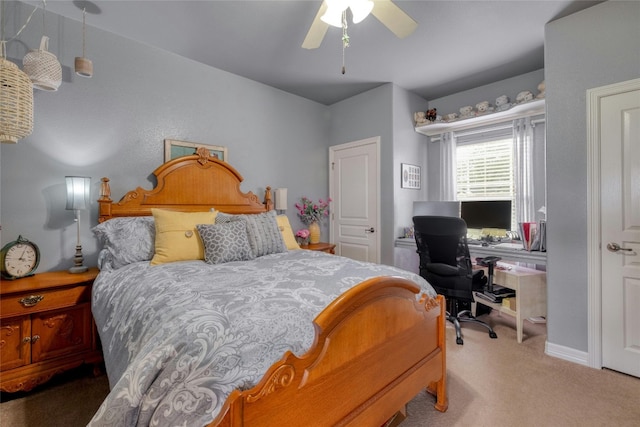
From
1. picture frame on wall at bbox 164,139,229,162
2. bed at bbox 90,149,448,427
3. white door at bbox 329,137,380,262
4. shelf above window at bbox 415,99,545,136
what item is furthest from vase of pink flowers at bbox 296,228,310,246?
shelf above window at bbox 415,99,545,136

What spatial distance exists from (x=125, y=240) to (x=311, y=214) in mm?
2326

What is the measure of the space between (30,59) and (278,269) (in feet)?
7.47

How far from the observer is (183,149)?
118 inches

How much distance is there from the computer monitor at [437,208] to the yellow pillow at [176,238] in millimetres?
2653

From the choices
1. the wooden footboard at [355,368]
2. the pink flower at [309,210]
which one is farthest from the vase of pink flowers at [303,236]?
the wooden footboard at [355,368]

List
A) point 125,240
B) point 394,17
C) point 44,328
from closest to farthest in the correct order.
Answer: point 394,17 → point 44,328 → point 125,240

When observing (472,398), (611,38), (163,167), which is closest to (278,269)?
(472,398)

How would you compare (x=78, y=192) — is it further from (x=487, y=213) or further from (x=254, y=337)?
(x=487, y=213)

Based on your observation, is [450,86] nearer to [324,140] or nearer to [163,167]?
[324,140]

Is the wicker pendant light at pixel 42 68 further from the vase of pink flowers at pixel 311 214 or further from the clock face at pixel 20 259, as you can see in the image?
the vase of pink flowers at pixel 311 214

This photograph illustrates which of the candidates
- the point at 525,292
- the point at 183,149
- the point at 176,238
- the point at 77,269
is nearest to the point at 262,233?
the point at 176,238

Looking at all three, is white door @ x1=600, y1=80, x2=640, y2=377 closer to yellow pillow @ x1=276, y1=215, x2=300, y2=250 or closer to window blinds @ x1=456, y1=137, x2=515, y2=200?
window blinds @ x1=456, y1=137, x2=515, y2=200

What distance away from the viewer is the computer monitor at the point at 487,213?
10.6ft

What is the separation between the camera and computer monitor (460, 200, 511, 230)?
322 cm
